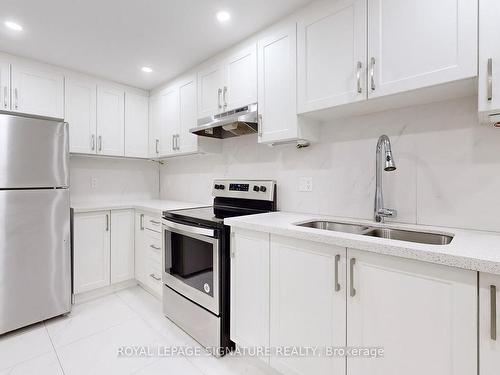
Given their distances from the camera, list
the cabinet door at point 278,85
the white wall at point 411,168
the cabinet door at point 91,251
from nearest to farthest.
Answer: the white wall at point 411,168, the cabinet door at point 278,85, the cabinet door at point 91,251

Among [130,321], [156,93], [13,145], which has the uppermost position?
[156,93]

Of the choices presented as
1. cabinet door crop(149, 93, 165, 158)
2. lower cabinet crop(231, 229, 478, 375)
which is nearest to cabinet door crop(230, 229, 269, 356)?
lower cabinet crop(231, 229, 478, 375)

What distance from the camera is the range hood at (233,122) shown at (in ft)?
6.33

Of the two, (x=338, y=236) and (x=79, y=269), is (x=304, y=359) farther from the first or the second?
(x=79, y=269)

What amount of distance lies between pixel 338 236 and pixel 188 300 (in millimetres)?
1319

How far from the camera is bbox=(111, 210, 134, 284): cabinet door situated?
268cm

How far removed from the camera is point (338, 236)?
1.17 m

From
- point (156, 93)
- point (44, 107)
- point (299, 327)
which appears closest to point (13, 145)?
point (44, 107)

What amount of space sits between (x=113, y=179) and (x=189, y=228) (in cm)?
180

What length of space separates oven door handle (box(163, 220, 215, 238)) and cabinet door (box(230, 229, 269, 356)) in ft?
0.56

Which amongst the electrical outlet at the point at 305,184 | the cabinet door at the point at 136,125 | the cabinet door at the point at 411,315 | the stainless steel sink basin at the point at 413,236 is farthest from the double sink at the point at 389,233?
the cabinet door at the point at 136,125

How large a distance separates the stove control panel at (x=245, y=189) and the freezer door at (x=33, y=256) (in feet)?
4.32

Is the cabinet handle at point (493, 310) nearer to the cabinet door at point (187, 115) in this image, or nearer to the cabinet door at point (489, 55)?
the cabinet door at point (489, 55)

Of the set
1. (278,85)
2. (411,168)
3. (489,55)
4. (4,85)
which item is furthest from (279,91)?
(4,85)
